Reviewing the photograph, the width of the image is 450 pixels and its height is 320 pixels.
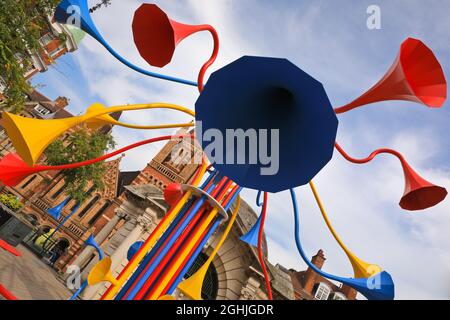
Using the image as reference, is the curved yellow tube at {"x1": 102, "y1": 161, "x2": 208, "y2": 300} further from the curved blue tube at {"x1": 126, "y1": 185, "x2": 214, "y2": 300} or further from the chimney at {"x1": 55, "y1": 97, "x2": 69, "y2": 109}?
the chimney at {"x1": 55, "y1": 97, "x2": 69, "y2": 109}

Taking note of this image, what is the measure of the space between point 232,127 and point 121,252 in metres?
9.94

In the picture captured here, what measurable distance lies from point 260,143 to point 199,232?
162cm

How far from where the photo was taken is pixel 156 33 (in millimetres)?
3391

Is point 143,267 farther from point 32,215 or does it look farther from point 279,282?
point 32,215

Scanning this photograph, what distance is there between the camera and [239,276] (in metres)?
11.6

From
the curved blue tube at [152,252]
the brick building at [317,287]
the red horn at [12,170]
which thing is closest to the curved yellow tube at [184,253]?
the curved blue tube at [152,252]

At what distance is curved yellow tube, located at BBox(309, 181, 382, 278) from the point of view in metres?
4.13

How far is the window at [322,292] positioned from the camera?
31.9 m

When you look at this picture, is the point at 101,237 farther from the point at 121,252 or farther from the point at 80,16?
the point at 80,16

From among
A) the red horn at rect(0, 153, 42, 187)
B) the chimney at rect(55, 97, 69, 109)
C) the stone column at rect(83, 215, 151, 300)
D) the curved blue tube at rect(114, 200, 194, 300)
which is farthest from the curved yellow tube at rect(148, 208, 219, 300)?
the chimney at rect(55, 97, 69, 109)

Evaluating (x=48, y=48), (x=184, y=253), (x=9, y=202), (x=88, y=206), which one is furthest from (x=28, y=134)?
(x=48, y=48)

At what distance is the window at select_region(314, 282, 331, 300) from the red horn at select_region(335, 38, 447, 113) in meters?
34.0

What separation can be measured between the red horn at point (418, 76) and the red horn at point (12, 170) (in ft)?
15.4
